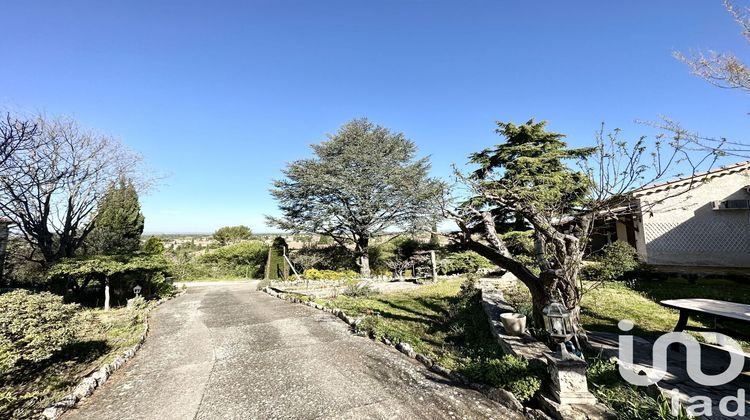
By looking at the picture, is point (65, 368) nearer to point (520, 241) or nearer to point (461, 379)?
point (461, 379)

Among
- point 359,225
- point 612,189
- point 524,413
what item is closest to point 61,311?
point 524,413

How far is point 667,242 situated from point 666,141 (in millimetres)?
11656

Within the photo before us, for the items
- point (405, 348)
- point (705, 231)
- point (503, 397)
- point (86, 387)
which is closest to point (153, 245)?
point (86, 387)

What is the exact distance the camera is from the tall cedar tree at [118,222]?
14828mm

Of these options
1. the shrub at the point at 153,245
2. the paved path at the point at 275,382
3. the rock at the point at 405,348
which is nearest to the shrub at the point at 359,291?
the paved path at the point at 275,382

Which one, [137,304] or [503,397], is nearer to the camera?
[503,397]

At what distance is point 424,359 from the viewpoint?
5582 millimetres

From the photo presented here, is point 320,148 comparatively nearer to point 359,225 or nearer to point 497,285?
point 359,225

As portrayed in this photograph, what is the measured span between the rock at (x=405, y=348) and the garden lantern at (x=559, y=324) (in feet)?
8.96

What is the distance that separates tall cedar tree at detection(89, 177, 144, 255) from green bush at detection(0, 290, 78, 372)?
10.8m

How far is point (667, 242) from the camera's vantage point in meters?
13.4

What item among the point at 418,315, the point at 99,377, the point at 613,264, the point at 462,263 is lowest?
the point at 418,315
